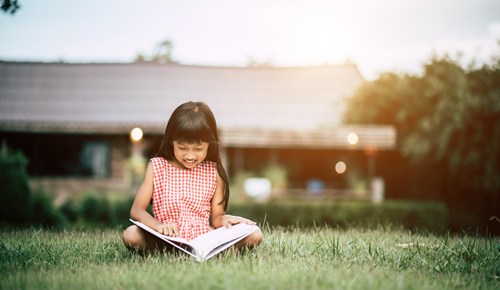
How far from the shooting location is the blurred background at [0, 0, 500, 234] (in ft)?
47.4

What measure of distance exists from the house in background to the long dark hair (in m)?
15.0

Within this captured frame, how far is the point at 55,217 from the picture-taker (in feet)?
48.6

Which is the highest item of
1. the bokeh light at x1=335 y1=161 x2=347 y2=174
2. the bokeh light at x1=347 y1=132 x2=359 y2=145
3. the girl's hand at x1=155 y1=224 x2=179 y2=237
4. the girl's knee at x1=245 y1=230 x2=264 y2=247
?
the bokeh light at x1=347 y1=132 x2=359 y2=145

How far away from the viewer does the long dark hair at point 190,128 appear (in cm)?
485

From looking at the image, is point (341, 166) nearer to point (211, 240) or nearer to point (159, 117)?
point (159, 117)

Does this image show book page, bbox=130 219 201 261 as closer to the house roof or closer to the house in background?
the house in background

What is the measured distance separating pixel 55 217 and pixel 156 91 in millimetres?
11433

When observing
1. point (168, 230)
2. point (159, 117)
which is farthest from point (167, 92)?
point (168, 230)

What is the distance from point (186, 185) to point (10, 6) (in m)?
3.05

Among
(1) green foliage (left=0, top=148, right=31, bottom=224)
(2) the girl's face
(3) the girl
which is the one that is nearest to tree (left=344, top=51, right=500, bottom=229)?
(1) green foliage (left=0, top=148, right=31, bottom=224)

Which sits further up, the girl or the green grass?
the girl

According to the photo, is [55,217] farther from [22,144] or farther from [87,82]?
[87,82]

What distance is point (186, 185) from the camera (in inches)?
A: 202

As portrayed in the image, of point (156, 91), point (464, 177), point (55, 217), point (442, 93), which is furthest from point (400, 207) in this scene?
point (156, 91)
